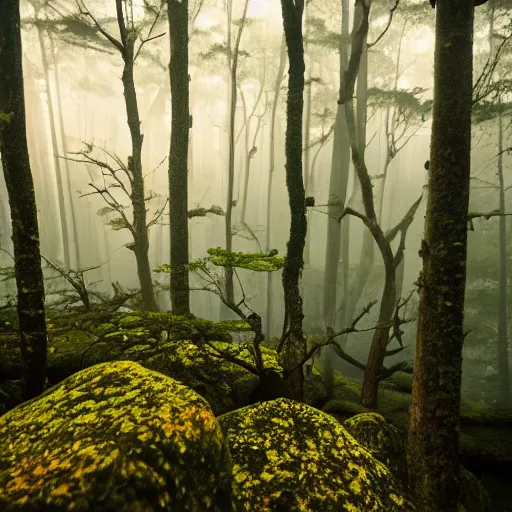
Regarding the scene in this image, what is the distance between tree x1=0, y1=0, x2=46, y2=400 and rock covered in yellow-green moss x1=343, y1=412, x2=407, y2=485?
10.7 feet

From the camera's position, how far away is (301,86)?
169 inches

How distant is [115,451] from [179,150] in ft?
18.3

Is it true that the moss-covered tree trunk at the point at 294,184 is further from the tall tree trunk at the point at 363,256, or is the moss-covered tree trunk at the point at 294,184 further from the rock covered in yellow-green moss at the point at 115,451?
the tall tree trunk at the point at 363,256

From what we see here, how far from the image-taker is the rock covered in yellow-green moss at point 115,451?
1.37 meters

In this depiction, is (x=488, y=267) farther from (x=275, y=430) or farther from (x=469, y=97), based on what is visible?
(x=275, y=430)

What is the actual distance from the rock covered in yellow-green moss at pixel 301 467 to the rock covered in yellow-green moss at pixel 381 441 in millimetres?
985

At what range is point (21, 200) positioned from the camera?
2.85 meters

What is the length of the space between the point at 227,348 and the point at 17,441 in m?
2.68

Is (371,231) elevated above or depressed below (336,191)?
below

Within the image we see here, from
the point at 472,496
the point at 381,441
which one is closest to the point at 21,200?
the point at 381,441

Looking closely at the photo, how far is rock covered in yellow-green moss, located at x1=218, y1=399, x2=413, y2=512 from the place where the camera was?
2043 mm

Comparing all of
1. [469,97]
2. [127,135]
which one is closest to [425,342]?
[469,97]

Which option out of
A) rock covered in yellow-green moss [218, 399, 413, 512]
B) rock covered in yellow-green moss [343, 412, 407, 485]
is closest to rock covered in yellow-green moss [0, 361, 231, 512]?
rock covered in yellow-green moss [218, 399, 413, 512]

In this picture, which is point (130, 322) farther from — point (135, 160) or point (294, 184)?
point (135, 160)
